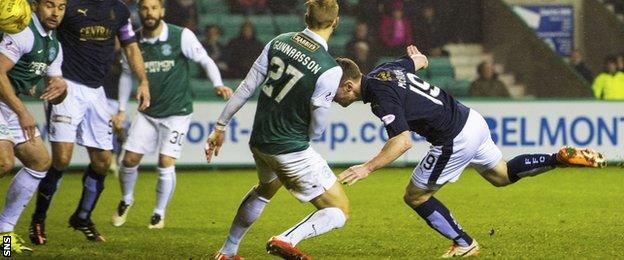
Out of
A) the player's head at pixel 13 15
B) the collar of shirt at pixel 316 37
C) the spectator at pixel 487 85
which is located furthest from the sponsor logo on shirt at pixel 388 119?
the spectator at pixel 487 85

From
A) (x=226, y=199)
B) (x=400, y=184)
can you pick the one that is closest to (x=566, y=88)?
(x=400, y=184)

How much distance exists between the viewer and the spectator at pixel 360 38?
1983 centimetres

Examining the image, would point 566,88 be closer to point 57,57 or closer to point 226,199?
point 226,199

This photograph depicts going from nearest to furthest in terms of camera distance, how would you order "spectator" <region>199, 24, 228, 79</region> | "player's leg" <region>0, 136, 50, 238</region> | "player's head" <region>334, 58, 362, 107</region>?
"player's head" <region>334, 58, 362, 107</region>, "player's leg" <region>0, 136, 50, 238</region>, "spectator" <region>199, 24, 228, 79</region>

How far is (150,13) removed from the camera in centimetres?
1148

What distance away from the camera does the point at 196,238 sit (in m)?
10.5

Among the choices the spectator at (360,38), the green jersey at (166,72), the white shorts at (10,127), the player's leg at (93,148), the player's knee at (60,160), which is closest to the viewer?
the white shorts at (10,127)

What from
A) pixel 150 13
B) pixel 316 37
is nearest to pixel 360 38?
pixel 150 13

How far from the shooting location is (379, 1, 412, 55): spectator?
19906 millimetres

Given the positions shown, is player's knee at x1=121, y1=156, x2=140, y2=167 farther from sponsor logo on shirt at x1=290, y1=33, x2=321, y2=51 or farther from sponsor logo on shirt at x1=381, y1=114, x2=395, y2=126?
sponsor logo on shirt at x1=381, y1=114, x2=395, y2=126

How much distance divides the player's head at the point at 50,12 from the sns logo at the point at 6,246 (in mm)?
1606

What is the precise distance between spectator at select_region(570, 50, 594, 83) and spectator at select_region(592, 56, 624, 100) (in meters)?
0.14

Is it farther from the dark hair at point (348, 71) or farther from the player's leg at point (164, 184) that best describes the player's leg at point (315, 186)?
the player's leg at point (164, 184)

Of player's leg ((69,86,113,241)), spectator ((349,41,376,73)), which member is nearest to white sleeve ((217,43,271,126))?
player's leg ((69,86,113,241))
